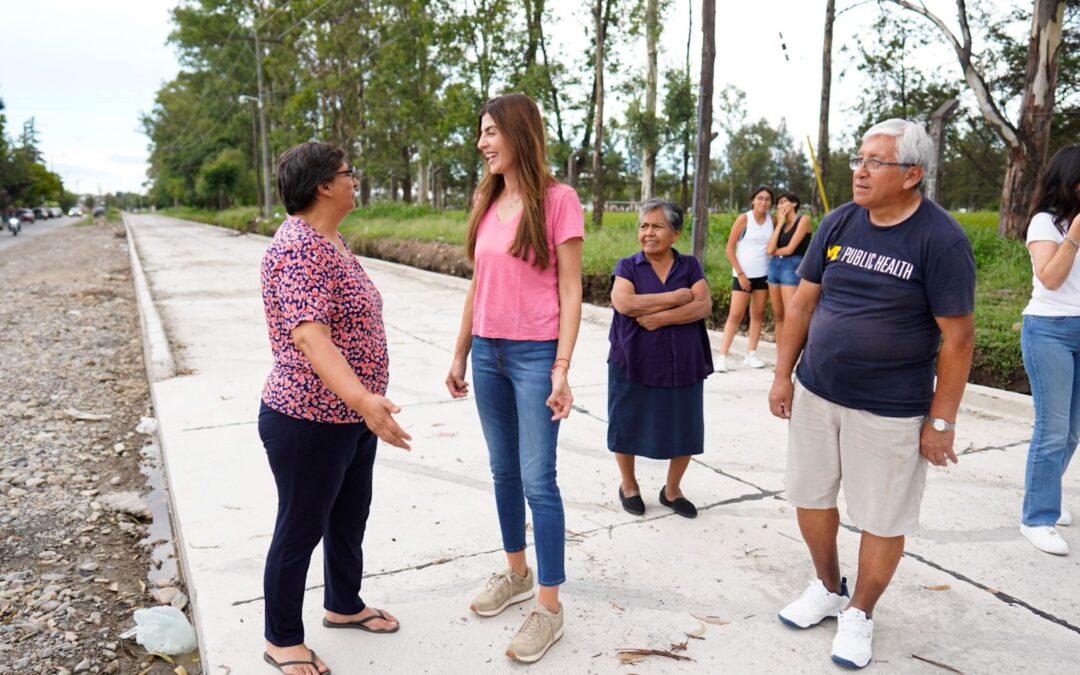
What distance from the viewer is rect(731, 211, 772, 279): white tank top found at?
712 centimetres

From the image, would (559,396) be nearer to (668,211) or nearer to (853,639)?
(853,639)

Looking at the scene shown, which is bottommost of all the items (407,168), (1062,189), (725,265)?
(725,265)

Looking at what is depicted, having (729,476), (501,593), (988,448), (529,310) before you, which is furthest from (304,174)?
(988,448)

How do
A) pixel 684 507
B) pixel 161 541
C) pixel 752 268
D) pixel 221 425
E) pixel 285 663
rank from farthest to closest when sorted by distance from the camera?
pixel 752 268 < pixel 221 425 < pixel 161 541 < pixel 684 507 < pixel 285 663

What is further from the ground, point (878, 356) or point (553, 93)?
point (553, 93)

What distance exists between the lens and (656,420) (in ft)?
12.2

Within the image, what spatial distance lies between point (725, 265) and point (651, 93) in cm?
1239

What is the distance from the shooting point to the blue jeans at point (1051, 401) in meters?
3.39

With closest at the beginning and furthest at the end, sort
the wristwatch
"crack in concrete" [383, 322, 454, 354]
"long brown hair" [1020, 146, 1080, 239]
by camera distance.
→ the wristwatch < "long brown hair" [1020, 146, 1080, 239] < "crack in concrete" [383, 322, 454, 354]

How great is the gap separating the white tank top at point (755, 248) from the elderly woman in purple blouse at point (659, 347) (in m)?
3.59

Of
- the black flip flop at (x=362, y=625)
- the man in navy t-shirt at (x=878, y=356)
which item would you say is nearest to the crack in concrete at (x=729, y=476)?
the man in navy t-shirt at (x=878, y=356)

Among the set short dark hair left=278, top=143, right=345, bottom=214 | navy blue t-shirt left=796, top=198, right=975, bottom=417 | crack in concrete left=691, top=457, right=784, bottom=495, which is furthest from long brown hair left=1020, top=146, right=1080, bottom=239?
short dark hair left=278, top=143, right=345, bottom=214

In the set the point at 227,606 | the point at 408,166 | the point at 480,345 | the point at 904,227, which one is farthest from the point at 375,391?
the point at 408,166

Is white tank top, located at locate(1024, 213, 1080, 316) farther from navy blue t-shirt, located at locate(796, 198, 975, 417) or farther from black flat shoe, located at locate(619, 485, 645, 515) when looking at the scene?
black flat shoe, located at locate(619, 485, 645, 515)
